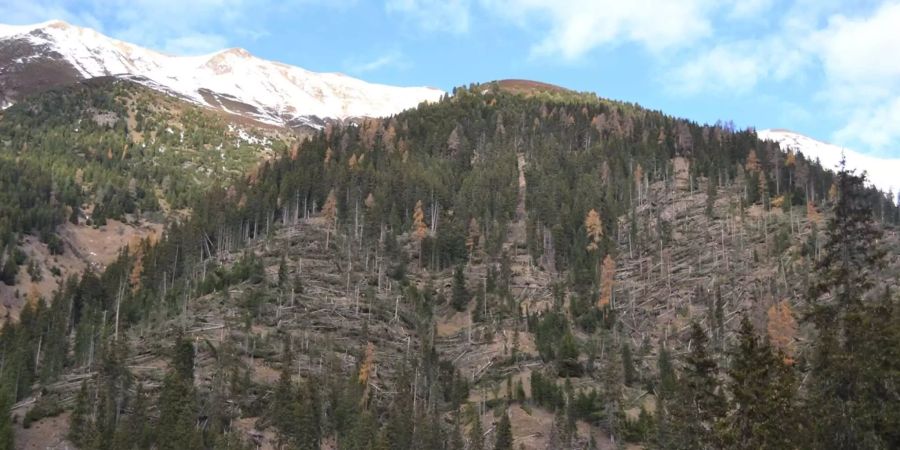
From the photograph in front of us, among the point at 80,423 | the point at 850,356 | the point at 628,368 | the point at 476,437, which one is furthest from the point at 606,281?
the point at 850,356

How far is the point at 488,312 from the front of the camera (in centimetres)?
12494

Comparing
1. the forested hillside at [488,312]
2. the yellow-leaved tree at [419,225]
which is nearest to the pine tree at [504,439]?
the forested hillside at [488,312]

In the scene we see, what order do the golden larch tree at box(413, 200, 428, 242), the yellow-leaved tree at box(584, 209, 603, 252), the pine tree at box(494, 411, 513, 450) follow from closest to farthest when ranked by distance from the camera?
the pine tree at box(494, 411, 513, 450), the yellow-leaved tree at box(584, 209, 603, 252), the golden larch tree at box(413, 200, 428, 242)

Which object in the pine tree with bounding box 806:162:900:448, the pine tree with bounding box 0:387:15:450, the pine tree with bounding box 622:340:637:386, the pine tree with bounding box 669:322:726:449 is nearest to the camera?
the pine tree with bounding box 806:162:900:448

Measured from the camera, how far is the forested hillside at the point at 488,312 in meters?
38.5

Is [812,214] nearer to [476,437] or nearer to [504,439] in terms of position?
[504,439]

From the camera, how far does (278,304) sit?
375ft

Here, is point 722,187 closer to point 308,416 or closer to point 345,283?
point 345,283

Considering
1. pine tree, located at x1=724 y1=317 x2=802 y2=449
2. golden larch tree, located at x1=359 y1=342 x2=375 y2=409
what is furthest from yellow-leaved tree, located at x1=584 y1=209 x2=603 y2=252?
pine tree, located at x1=724 y1=317 x2=802 y2=449

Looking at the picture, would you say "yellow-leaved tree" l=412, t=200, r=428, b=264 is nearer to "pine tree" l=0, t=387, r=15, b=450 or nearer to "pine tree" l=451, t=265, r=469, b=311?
"pine tree" l=451, t=265, r=469, b=311

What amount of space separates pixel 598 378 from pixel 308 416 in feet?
142

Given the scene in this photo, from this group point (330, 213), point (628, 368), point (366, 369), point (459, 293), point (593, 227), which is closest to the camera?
point (366, 369)

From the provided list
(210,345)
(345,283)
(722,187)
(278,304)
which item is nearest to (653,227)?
(722,187)

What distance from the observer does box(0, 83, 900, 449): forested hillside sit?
38.5 metres
